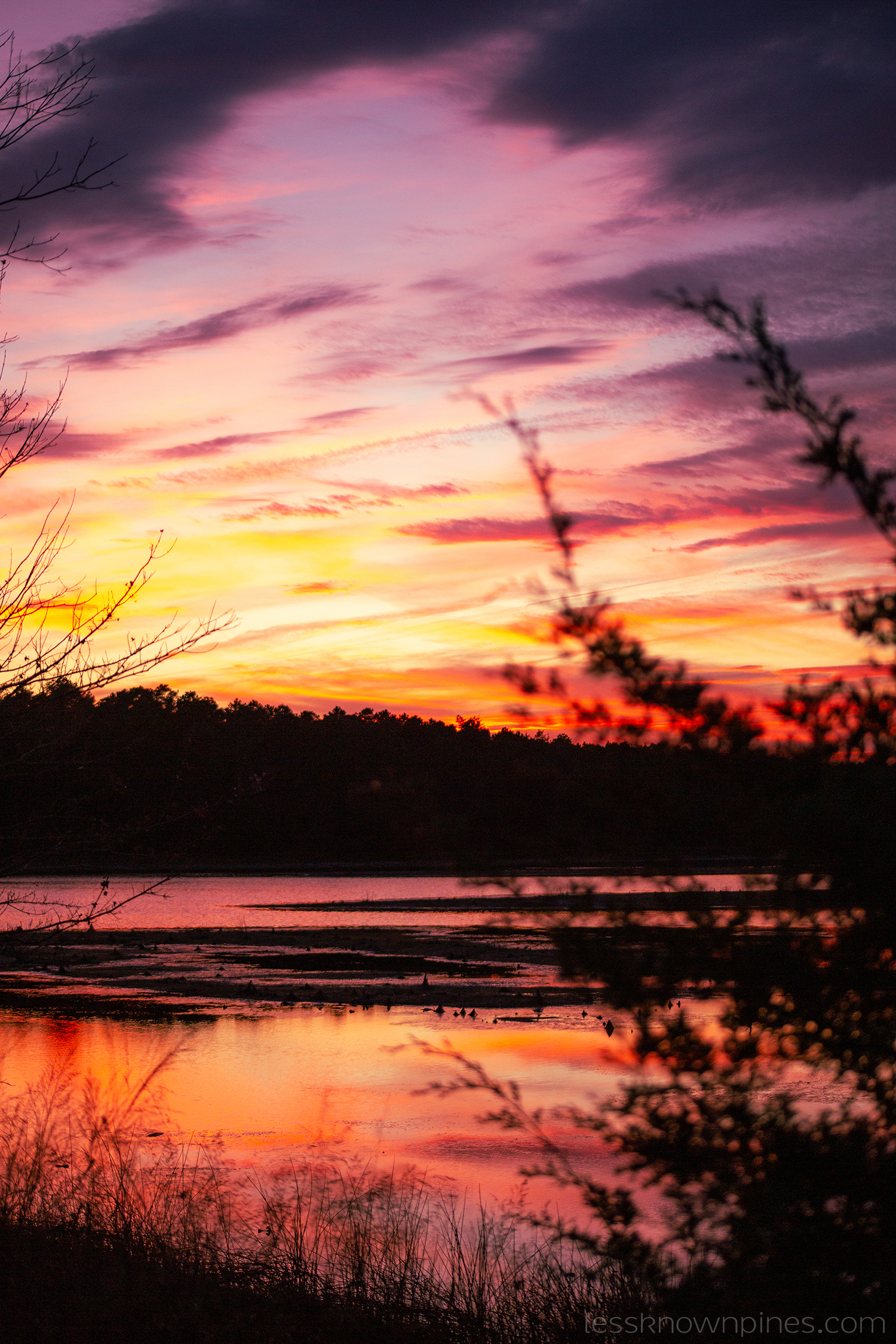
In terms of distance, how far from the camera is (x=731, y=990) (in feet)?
11.4

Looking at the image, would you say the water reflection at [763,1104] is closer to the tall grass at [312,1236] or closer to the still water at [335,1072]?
the tall grass at [312,1236]

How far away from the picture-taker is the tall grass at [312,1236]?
7.95 metres

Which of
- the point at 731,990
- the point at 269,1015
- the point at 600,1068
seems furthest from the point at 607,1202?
the point at 269,1015

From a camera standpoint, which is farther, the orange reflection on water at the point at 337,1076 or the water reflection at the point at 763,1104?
the orange reflection on water at the point at 337,1076

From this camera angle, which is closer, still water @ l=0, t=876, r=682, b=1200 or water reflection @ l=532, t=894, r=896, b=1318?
water reflection @ l=532, t=894, r=896, b=1318

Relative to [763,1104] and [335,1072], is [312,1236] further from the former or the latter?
[335,1072]

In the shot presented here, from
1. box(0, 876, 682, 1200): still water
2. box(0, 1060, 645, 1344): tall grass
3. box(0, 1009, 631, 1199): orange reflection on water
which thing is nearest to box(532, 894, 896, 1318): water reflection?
box(0, 1060, 645, 1344): tall grass

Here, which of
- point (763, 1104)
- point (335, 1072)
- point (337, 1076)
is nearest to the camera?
point (763, 1104)

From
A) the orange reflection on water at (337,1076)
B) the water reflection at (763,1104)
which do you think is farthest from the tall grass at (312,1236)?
the water reflection at (763,1104)

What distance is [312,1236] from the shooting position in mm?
10125

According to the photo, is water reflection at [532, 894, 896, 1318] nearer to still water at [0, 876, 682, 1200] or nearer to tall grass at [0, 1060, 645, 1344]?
tall grass at [0, 1060, 645, 1344]

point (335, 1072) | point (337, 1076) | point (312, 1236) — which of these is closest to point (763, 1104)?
point (312, 1236)

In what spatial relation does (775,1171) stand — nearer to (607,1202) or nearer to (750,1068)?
(750,1068)

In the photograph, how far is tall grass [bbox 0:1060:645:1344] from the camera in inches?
313
